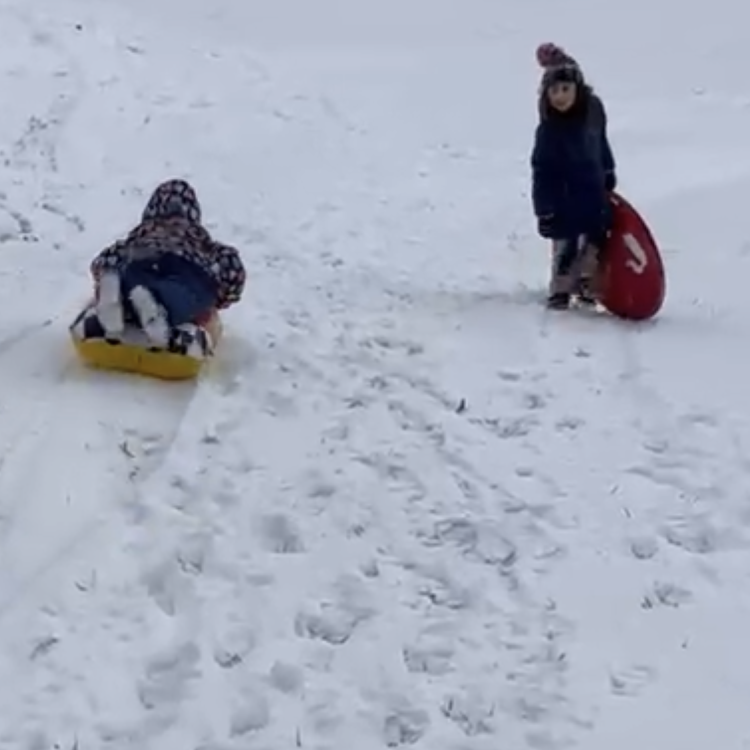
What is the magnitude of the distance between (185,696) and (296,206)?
6482 millimetres

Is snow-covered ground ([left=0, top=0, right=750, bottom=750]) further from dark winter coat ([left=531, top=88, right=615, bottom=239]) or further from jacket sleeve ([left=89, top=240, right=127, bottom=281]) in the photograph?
dark winter coat ([left=531, top=88, right=615, bottom=239])

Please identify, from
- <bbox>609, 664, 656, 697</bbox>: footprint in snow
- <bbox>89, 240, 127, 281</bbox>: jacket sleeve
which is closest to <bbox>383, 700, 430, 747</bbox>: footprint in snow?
<bbox>609, 664, 656, 697</bbox>: footprint in snow

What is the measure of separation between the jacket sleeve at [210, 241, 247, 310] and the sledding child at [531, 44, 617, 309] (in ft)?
6.06

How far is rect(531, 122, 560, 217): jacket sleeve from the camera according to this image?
8.66m

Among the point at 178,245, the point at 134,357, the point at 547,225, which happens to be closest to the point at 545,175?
the point at 547,225

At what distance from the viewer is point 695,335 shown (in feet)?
27.2

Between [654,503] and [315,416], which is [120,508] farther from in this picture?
[654,503]

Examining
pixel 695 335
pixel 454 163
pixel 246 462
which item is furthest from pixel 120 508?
pixel 454 163

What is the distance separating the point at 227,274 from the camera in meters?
7.80

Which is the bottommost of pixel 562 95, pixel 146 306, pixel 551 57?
pixel 146 306

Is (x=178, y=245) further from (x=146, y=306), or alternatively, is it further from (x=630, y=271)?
(x=630, y=271)

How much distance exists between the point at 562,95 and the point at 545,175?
1.49ft

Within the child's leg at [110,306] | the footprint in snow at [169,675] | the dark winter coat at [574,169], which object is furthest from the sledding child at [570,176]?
the footprint in snow at [169,675]

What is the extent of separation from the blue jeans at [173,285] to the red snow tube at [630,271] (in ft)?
7.28
